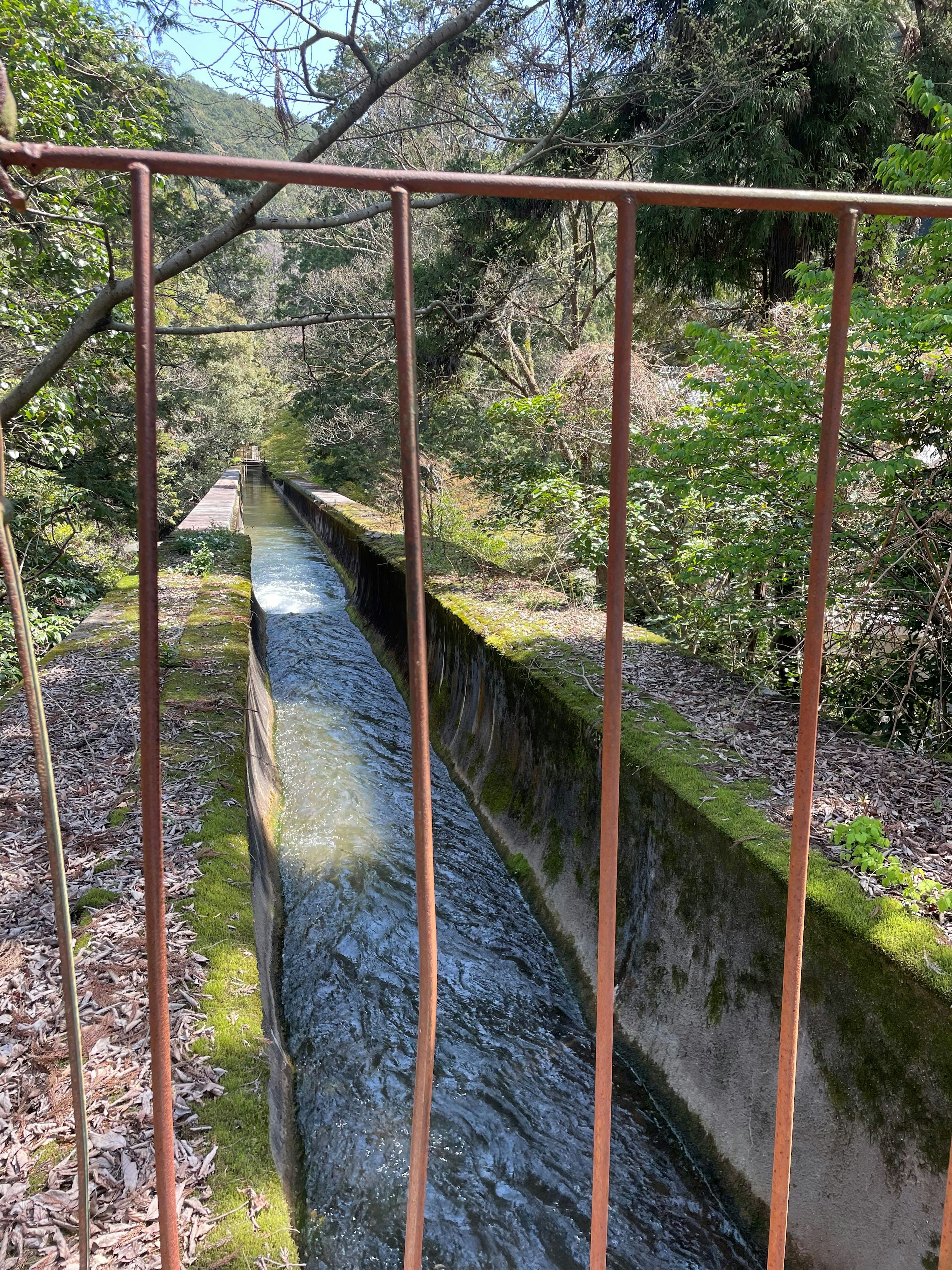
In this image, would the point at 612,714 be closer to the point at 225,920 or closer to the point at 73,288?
the point at 225,920

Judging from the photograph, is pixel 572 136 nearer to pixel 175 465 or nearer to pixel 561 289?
pixel 561 289

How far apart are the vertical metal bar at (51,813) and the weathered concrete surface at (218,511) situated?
12259 millimetres

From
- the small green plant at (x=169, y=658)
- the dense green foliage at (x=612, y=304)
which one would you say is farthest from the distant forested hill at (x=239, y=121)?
the small green plant at (x=169, y=658)

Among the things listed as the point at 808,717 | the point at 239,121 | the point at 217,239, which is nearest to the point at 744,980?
the point at 808,717

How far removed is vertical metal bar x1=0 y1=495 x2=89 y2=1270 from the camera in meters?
0.86

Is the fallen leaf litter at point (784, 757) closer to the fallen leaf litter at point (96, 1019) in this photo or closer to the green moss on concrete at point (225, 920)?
the green moss on concrete at point (225, 920)

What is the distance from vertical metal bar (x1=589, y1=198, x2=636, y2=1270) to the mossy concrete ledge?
6.49 feet

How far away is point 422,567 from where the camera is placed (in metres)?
0.97

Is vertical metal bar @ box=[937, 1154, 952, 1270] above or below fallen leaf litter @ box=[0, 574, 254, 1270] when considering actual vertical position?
above

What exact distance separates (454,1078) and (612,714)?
359 centimetres

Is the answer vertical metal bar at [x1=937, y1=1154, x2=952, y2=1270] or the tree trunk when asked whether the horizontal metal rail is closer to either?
vertical metal bar at [x1=937, y1=1154, x2=952, y2=1270]

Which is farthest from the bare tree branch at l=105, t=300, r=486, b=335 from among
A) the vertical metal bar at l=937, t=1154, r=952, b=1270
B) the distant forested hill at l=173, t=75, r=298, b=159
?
the vertical metal bar at l=937, t=1154, r=952, b=1270

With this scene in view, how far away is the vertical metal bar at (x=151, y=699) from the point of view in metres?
0.88

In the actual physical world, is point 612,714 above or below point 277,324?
below
